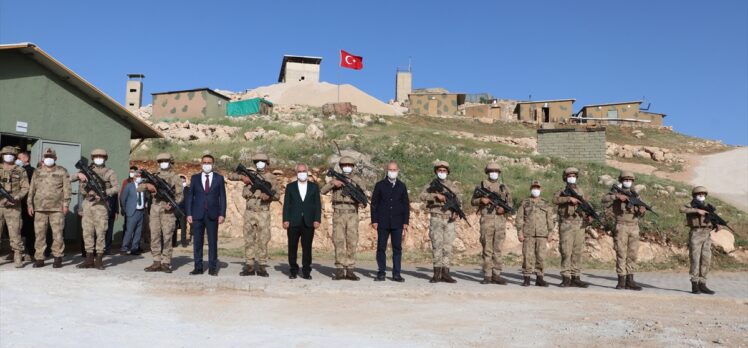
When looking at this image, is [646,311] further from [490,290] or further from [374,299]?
[374,299]

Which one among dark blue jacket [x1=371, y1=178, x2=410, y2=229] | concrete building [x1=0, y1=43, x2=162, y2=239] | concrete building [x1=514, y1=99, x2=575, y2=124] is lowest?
dark blue jacket [x1=371, y1=178, x2=410, y2=229]

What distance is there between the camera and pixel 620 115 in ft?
167

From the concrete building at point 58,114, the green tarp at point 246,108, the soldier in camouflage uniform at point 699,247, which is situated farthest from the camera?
the green tarp at point 246,108

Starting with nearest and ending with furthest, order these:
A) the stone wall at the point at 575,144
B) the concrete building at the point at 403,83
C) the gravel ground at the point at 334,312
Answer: the gravel ground at the point at 334,312, the stone wall at the point at 575,144, the concrete building at the point at 403,83

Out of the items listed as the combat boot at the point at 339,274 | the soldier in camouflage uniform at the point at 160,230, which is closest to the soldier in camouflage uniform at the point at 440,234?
the combat boot at the point at 339,274

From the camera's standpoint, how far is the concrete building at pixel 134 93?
173 feet

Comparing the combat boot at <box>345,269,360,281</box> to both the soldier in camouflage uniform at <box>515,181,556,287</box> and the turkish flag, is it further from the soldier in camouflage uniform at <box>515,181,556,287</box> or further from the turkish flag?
the turkish flag

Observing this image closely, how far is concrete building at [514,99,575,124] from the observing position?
49.8 m

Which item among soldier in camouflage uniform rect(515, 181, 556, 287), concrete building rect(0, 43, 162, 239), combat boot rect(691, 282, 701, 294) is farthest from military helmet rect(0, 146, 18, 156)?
combat boot rect(691, 282, 701, 294)

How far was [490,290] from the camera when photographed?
8.23 m

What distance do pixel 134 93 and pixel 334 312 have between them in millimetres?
53293

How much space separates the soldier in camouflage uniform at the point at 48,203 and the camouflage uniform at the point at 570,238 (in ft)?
27.8

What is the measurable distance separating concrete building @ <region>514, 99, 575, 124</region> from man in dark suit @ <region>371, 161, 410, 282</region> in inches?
1700

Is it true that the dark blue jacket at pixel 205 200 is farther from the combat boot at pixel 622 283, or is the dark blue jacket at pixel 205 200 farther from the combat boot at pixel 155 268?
the combat boot at pixel 622 283
